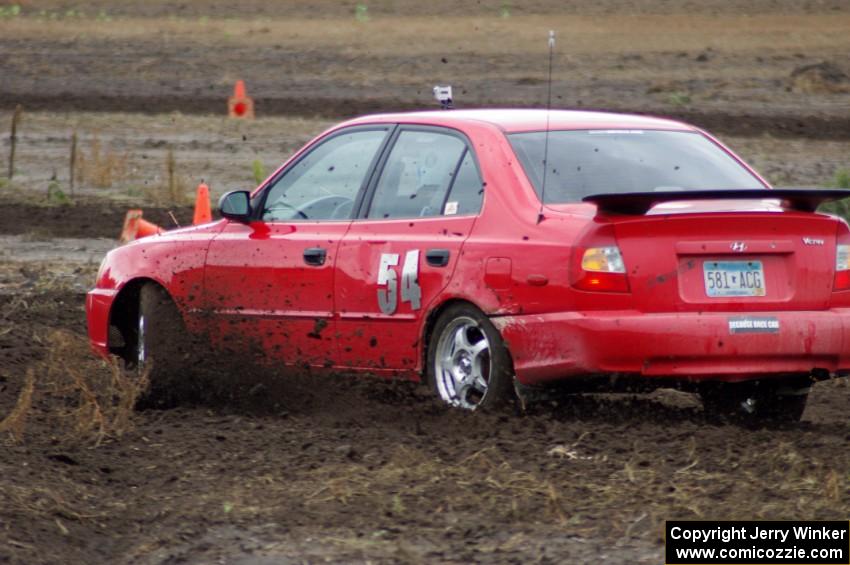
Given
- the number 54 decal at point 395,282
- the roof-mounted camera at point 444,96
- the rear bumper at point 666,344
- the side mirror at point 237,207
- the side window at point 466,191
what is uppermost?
the roof-mounted camera at point 444,96

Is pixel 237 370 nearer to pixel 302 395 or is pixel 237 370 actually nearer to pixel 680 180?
pixel 302 395

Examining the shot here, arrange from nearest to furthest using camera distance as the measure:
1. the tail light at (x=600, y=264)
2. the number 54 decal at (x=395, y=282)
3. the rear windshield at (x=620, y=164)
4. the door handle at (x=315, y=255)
A: the tail light at (x=600, y=264)
the rear windshield at (x=620, y=164)
the number 54 decal at (x=395, y=282)
the door handle at (x=315, y=255)


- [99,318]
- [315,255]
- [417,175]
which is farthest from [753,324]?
[99,318]

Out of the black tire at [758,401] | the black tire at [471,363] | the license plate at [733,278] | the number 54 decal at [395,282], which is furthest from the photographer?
the black tire at [758,401]

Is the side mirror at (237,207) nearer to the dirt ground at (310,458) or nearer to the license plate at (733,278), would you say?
the dirt ground at (310,458)

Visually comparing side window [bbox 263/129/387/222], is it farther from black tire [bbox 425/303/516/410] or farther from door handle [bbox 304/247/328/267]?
black tire [bbox 425/303/516/410]

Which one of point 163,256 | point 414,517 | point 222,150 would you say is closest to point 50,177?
point 222,150

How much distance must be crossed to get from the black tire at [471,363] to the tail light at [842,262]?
1.52 m

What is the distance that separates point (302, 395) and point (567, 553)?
11.3ft

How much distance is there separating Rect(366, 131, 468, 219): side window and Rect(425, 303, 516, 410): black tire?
0.57 m

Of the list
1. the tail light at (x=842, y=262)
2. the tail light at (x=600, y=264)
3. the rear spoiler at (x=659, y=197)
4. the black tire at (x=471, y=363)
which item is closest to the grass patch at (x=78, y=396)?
the black tire at (x=471, y=363)

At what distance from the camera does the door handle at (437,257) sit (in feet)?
27.2

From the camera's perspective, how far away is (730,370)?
7.84 metres

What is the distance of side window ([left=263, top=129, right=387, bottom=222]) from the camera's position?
914 cm
